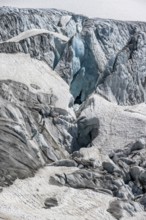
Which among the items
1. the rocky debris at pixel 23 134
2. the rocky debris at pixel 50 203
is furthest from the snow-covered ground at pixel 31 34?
the rocky debris at pixel 50 203

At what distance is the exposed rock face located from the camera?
44.2m

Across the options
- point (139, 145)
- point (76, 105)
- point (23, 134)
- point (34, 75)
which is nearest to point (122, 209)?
point (139, 145)

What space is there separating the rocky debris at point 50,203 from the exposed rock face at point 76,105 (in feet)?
0.23

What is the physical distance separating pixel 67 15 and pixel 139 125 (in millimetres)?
21513

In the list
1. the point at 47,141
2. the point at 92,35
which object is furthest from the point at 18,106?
the point at 92,35

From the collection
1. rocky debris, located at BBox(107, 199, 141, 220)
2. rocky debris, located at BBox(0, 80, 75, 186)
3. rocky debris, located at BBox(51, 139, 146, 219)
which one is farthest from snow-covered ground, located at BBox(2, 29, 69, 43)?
rocky debris, located at BBox(107, 199, 141, 220)

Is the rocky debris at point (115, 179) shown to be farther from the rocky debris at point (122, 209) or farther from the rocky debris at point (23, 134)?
the rocky debris at point (23, 134)

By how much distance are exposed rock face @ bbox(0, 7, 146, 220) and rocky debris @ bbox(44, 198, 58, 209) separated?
7 centimetres

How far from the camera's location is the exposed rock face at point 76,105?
44156 millimetres

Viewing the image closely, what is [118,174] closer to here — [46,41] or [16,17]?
[46,41]

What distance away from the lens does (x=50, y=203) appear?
40.4m

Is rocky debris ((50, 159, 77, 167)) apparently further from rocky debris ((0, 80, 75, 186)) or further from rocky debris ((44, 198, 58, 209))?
rocky debris ((44, 198, 58, 209))

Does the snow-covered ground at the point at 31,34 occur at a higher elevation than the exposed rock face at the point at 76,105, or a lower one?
higher

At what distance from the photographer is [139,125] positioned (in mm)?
51562
